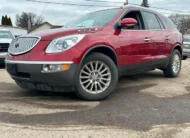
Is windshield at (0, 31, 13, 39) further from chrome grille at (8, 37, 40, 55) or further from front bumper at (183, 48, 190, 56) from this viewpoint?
front bumper at (183, 48, 190, 56)

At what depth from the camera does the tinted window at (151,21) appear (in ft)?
21.1

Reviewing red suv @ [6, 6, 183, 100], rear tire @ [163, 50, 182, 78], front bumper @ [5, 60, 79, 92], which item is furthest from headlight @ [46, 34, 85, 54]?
rear tire @ [163, 50, 182, 78]

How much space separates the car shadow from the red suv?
0.33 meters

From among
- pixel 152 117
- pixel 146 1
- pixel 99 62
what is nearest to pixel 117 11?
pixel 99 62

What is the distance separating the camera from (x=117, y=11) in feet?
18.8

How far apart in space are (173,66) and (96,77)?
126 inches

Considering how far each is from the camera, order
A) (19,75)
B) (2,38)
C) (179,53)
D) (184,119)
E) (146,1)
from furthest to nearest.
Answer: (146,1) → (2,38) → (179,53) → (19,75) → (184,119)

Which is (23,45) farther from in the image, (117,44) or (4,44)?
(4,44)

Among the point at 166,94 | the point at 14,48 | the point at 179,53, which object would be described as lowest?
the point at 166,94

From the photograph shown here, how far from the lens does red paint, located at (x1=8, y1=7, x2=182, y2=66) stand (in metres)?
4.57

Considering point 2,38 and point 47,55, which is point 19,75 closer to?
point 47,55

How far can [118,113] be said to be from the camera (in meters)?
4.26

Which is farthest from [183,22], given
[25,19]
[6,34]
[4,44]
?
[4,44]

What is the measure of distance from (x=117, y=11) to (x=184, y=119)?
2.59m
